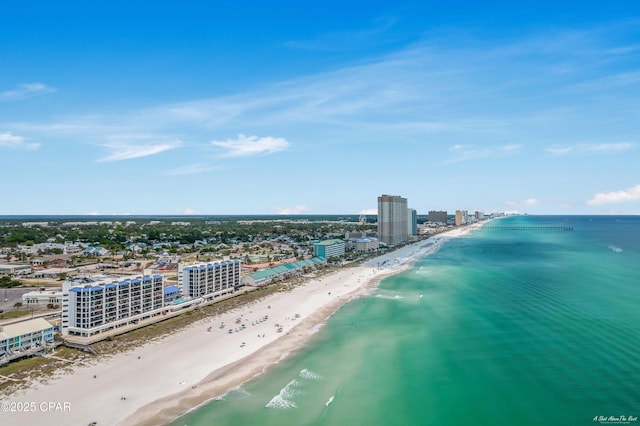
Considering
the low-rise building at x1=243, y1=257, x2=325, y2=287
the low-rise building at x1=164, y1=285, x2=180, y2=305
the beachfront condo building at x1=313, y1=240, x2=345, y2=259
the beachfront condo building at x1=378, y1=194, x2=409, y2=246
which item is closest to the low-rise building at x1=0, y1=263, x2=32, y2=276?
the low-rise building at x1=164, y1=285, x2=180, y2=305

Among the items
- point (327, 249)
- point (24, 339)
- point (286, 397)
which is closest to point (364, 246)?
point (327, 249)

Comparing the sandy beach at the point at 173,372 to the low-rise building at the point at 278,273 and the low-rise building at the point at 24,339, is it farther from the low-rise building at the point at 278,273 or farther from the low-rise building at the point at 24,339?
the low-rise building at the point at 278,273

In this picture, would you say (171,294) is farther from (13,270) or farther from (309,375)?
(13,270)

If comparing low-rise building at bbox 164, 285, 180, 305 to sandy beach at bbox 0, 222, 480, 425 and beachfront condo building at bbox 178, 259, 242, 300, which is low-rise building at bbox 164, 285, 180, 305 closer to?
beachfront condo building at bbox 178, 259, 242, 300

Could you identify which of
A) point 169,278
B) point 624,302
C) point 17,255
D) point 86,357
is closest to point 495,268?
point 624,302

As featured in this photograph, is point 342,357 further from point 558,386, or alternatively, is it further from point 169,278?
point 169,278

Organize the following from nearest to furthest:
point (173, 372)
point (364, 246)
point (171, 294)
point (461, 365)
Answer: point (173, 372) → point (461, 365) → point (171, 294) → point (364, 246)
